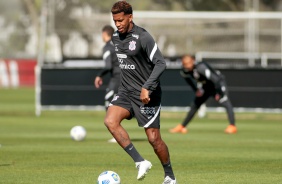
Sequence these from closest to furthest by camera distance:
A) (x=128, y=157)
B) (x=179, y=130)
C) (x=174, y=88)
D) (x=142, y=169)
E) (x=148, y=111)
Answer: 1. (x=142, y=169)
2. (x=148, y=111)
3. (x=128, y=157)
4. (x=179, y=130)
5. (x=174, y=88)

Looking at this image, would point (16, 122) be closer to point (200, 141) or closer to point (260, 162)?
point (200, 141)

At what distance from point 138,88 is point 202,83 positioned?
1180 cm

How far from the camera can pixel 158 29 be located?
1465 inches

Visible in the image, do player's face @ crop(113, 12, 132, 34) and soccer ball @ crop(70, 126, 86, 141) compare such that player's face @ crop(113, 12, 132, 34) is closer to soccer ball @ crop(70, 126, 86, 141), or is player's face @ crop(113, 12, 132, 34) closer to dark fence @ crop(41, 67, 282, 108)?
soccer ball @ crop(70, 126, 86, 141)

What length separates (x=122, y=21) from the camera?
1261 centimetres

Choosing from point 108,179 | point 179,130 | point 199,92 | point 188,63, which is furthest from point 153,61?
point 179,130

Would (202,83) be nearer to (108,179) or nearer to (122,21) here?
(122,21)

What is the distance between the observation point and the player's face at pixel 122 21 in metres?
12.6

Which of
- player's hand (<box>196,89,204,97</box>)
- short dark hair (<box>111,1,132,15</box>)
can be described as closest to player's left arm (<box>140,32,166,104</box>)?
short dark hair (<box>111,1,132,15</box>)

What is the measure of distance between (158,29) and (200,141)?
52.6 feet

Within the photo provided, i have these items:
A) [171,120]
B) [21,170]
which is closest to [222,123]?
[171,120]

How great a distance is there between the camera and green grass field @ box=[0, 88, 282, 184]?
14023 millimetres

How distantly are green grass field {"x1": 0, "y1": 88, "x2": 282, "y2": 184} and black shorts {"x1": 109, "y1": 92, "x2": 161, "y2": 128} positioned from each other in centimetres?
114

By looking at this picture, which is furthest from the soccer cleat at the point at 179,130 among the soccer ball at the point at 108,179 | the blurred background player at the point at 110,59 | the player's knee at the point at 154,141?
the soccer ball at the point at 108,179
